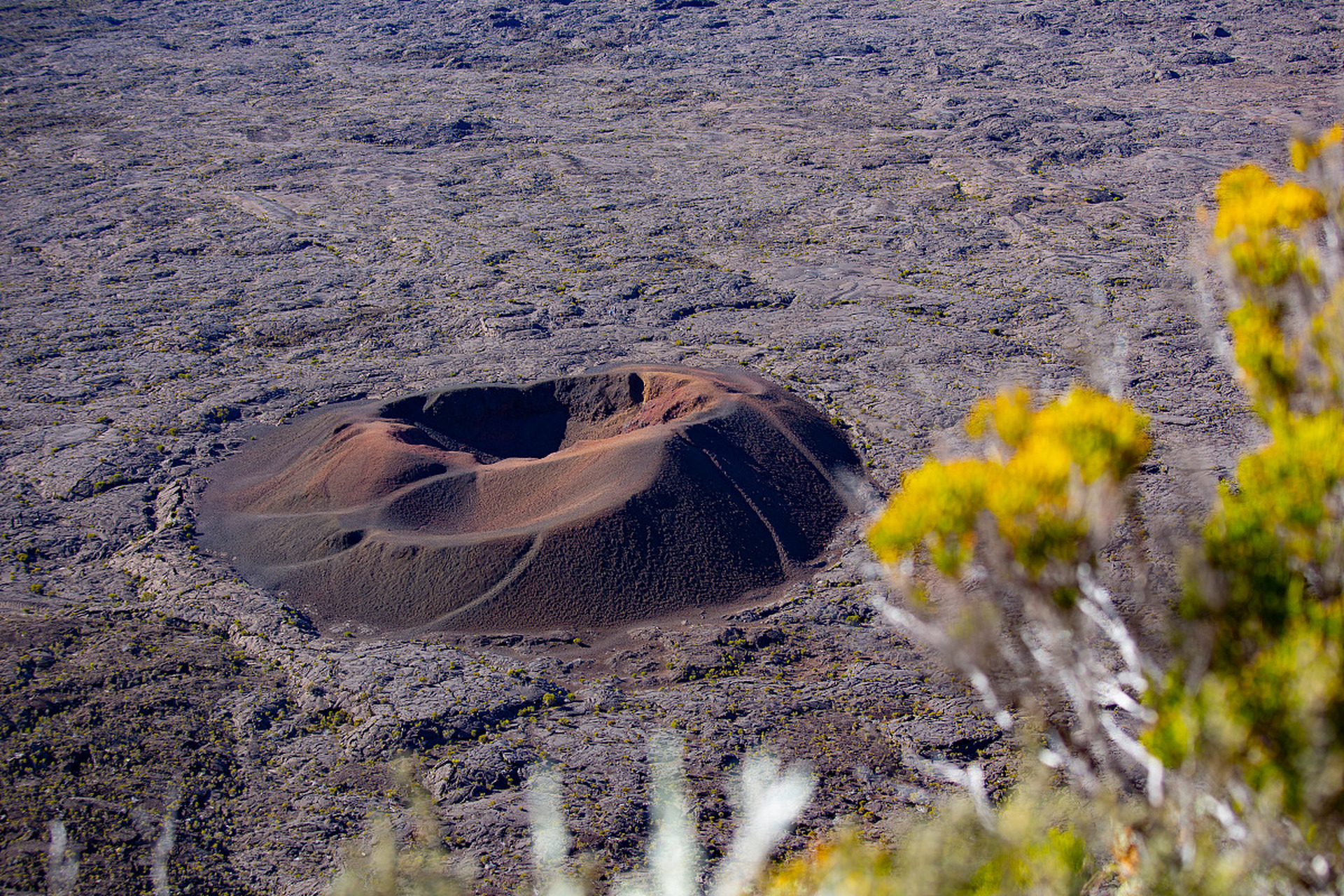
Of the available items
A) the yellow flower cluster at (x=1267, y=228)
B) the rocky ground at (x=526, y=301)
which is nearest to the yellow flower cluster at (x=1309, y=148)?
the yellow flower cluster at (x=1267, y=228)

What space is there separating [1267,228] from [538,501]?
5.12 m

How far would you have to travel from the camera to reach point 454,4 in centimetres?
2331

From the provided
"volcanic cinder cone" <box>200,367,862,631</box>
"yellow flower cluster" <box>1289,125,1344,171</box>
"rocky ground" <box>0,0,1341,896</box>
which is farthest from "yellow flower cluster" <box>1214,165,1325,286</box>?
"volcanic cinder cone" <box>200,367,862,631</box>

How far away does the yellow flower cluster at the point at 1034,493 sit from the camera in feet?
6.45

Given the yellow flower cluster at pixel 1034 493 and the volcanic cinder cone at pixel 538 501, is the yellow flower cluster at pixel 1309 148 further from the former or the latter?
the volcanic cinder cone at pixel 538 501

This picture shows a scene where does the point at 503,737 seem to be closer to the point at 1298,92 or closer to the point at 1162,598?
the point at 1162,598

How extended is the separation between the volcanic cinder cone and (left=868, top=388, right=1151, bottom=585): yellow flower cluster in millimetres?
4039

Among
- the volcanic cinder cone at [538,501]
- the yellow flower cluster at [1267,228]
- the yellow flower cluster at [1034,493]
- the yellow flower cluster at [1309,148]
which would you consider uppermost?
the yellow flower cluster at [1309,148]

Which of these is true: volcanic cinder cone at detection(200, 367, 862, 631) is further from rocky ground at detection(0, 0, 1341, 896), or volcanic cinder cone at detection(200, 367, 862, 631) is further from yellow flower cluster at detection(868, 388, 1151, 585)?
yellow flower cluster at detection(868, 388, 1151, 585)

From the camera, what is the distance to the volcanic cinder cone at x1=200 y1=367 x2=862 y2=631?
6.00 m

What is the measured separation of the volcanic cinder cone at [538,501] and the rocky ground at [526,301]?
11.4 inches

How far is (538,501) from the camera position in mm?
6766

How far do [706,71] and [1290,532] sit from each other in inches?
725

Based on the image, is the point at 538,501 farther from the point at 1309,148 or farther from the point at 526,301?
the point at 1309,148
